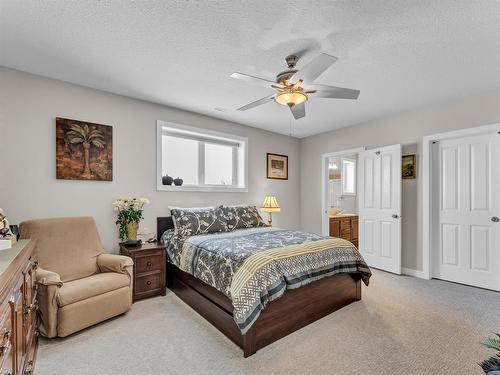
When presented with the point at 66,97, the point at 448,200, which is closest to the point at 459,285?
the point at 448,200

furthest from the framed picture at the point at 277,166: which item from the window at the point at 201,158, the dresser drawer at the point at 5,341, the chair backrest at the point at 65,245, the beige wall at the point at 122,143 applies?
the dresser drawer at the point at 5,341

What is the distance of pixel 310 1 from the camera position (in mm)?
1733

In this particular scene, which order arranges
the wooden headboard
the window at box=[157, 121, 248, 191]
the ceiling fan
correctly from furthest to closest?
the window at box=[157, 121, 248, 191] < the wooden headboard < the ceiling fan

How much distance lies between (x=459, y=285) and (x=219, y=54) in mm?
4333

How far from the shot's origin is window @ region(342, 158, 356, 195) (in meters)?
6.47

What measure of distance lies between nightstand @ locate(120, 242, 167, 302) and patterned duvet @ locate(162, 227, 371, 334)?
18cm

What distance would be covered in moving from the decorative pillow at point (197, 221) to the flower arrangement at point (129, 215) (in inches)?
17.9

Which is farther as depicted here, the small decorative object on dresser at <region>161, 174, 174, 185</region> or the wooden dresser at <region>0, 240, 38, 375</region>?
the small decorative object on dresser at <region>161, 174, 174, 185</region>

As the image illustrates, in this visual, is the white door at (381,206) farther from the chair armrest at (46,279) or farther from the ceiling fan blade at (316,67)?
the chair armrest at (46,279)

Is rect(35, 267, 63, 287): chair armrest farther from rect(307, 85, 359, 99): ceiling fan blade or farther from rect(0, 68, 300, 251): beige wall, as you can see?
rect(307, 85, 359, 99): ceiling fan blade

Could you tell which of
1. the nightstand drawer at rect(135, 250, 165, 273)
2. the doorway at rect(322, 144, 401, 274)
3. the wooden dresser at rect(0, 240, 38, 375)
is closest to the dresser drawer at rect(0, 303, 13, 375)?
the wooden dresser at rect(0, 240, 38, 375)

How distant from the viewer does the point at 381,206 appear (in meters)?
4.25

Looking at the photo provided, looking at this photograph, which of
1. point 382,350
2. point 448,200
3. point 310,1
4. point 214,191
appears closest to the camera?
point 310,1

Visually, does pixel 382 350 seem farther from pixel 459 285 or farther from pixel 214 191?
pixel 214 191
